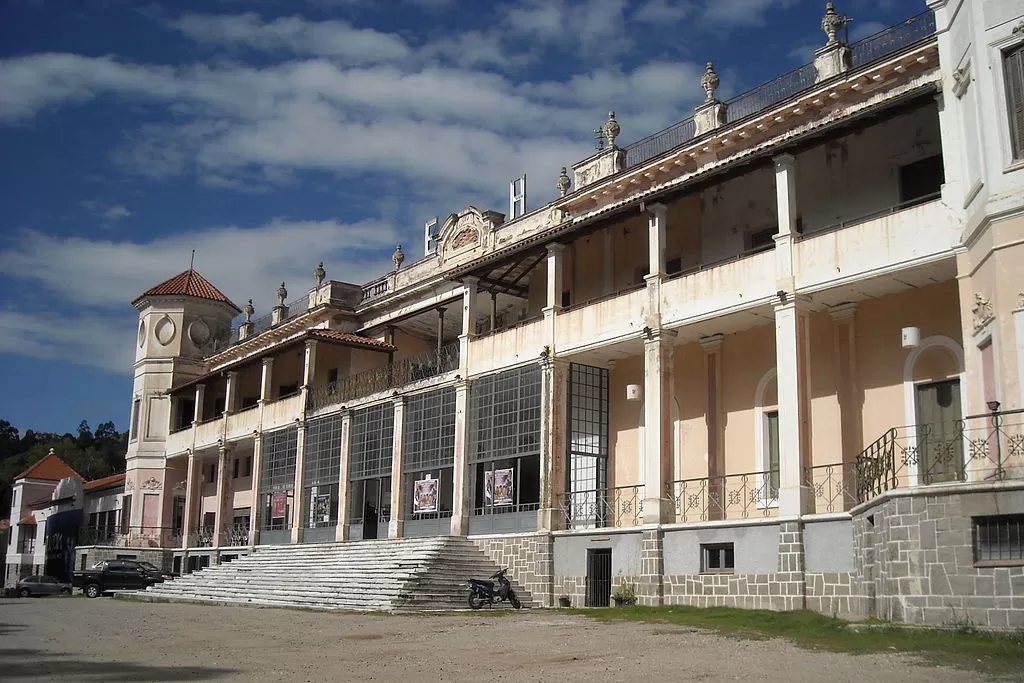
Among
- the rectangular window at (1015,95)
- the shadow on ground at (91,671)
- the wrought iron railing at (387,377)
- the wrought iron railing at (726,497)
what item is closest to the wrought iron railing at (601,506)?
the wrought iron railing at (726,497)

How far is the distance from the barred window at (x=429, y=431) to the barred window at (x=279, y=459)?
25.7 feet

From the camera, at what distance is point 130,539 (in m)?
47.1

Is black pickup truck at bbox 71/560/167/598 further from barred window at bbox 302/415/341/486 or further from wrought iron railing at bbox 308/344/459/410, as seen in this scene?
wrought iron railing at bbox 308/344/459/410

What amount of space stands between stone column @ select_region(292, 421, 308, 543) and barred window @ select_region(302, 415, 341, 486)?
130mm

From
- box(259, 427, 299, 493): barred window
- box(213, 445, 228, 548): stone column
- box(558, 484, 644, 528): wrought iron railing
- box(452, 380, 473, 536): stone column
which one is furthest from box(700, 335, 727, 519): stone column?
box(213, 445, 228, 548): stone column

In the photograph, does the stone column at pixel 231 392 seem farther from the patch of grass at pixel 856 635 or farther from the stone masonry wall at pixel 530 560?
the patch of grass at pixel 856 635

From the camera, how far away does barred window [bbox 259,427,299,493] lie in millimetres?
38219

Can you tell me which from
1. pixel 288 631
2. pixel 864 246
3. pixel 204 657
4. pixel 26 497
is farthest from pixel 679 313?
pixel 26 497

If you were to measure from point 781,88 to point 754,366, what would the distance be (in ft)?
21.4

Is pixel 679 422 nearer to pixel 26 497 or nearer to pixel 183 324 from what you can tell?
pixel 183 324

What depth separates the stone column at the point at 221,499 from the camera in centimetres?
4316

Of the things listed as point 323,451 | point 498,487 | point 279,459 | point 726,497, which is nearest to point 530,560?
point 498,487

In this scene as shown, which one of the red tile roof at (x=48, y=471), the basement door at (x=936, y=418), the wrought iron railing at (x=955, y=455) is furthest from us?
the red tile roof at (x=48, y=471)

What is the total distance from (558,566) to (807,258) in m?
9.87
